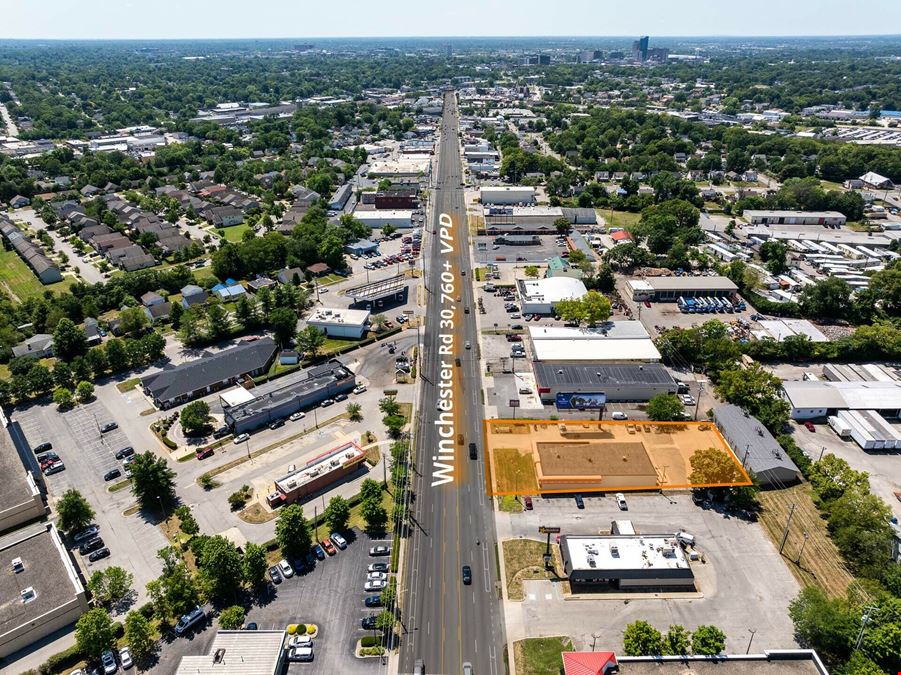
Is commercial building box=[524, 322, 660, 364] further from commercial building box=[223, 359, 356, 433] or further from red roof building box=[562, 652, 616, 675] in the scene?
red roof building box=[562, 652, 616, 675]

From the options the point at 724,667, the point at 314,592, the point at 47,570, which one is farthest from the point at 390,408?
the point at 724,667

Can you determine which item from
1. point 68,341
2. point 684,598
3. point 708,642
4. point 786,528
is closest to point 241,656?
point 708,642

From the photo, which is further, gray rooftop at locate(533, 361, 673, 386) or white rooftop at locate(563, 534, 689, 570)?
gray rooftop at locate(533, 361, 673, 386)

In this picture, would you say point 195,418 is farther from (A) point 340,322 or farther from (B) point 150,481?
(A) point 340,322

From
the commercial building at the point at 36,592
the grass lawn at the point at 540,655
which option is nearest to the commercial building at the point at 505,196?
the grass lawn at the point at 540,655

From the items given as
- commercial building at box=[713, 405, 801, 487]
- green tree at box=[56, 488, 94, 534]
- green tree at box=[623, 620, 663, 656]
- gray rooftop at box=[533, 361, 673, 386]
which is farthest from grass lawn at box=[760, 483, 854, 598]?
green tree at box=[56, 488, 94, 534]

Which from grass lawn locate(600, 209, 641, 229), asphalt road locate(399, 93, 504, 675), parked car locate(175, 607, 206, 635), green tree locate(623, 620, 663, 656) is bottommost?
asphalt road locate(399, 93, 504, 675)
